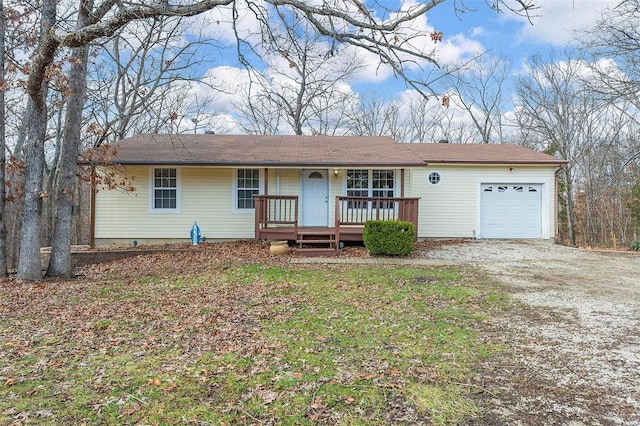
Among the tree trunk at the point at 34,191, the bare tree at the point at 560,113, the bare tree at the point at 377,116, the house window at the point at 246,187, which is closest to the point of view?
the tree trunk at the point at 34,191

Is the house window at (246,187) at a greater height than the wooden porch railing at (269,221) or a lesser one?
greater

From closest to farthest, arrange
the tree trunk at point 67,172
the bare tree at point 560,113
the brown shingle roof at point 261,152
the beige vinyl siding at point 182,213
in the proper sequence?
the tree trunk at point 67,172 → the brown shingle roof at point 261,152 → the beige vinyl siding at point 182,213 → the bare tree at point 560,113

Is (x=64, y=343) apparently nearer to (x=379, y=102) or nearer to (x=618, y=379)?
(x=618, y=379)

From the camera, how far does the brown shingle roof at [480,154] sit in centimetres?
1238

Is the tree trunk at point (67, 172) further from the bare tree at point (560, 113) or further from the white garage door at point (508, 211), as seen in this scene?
the bare tree at point (560, 113)

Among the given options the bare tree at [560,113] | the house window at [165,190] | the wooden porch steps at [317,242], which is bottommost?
the wooden porch steps at [317,242]

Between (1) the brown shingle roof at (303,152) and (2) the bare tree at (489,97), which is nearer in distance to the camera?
(1) the brown shingle roof at (303,152)

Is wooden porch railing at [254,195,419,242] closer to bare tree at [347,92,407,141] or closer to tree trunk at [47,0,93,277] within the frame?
tree trunk at [47,0,93,277]

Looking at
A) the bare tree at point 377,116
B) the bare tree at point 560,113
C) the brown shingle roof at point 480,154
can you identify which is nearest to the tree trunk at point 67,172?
the brown shingle roof at point 480,154

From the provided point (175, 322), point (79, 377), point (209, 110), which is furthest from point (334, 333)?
point (209, 110)

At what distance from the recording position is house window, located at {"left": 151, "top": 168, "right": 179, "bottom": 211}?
11.9 meters

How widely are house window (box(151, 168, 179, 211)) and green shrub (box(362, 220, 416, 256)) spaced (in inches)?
256

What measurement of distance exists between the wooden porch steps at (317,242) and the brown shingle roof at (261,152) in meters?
2.03

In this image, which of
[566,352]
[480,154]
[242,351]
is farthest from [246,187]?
[566,352]
